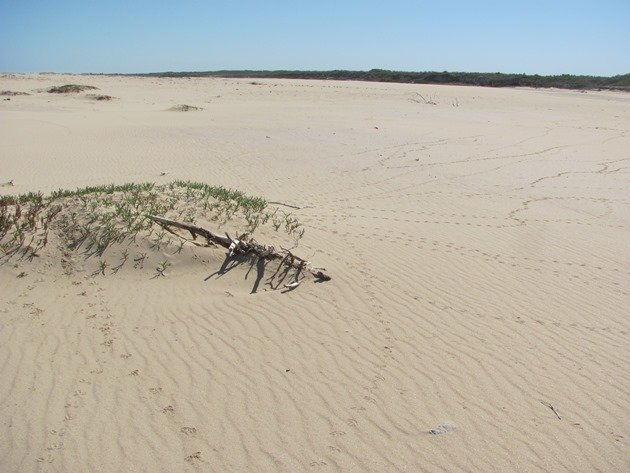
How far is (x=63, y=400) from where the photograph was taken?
3.90 metres

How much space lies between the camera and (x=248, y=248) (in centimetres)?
607

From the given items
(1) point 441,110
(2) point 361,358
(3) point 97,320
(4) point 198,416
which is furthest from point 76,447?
(1) point 441,110

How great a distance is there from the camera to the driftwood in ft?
19.4

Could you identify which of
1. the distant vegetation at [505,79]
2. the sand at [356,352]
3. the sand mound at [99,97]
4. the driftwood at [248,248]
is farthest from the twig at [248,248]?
the distant vegetation at [505,79]

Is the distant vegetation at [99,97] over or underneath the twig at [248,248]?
over

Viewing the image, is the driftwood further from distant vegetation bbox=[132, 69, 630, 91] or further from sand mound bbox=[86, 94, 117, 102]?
distant vegetation bbox=[132, 69, 630, 91]

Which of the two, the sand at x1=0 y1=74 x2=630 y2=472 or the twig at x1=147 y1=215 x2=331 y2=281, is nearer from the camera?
the sand at x1=0 y1=74 x2=630 y2=472

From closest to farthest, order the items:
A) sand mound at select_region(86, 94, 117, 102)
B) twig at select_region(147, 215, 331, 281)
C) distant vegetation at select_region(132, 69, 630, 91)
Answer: twig at select_region(147, 215, 331, 281)
sand mound at select_region(86, 94, 117, 102)
distant vegetation at select_region(132, 69, 630, 91)

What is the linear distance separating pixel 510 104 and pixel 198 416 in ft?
101

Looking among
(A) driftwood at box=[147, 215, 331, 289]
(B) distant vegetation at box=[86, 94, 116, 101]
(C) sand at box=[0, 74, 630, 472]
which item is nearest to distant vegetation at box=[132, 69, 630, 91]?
(B) distant vegetation at box=[86, 94, 116, 101]

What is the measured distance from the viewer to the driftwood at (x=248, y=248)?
19.4 ft

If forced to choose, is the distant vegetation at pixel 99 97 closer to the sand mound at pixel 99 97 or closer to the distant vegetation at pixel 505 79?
the sand mound at pixel 99 97

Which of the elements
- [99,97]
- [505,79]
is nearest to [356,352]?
[99,97]

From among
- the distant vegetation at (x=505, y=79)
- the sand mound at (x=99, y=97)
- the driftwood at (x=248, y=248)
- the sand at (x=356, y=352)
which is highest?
the distant vegetation at (x=505, y=79)
